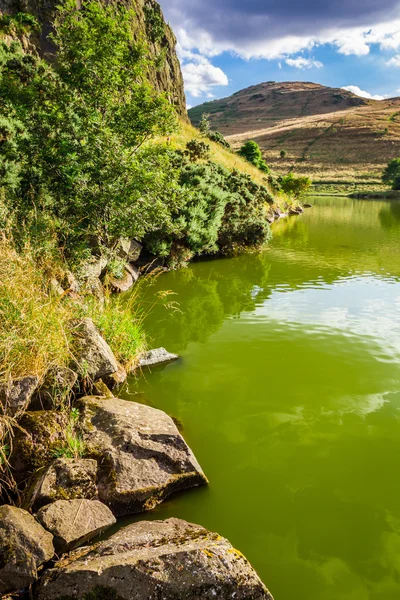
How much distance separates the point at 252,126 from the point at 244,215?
175 metres

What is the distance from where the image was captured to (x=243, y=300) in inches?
493

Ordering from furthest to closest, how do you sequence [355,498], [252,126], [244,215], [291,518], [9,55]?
[252,126] < [9,55] < [244,215] < [355,498] < [291,518]

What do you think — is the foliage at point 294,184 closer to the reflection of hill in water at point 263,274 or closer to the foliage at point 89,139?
the reflection of hill in water at point 263,274

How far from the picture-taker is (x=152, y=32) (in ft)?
144

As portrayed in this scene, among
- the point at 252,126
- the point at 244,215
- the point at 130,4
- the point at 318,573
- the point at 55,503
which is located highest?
the point at 252,126

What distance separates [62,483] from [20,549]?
800mm

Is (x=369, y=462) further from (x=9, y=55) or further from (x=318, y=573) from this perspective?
(x=9, y=55)

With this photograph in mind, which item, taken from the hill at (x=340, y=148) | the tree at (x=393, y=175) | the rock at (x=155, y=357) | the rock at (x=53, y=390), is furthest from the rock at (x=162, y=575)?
the hill at (x=340, y=148)

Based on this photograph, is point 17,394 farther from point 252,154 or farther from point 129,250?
point 252,154

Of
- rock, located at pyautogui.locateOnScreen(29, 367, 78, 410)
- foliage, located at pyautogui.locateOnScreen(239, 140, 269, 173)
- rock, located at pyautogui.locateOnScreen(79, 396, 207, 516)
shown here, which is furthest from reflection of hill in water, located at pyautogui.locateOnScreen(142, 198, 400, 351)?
foliage, located at pyautogui.locateOnScreen(239, 140, 269, 173)

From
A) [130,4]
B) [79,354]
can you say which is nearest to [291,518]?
[79,354]

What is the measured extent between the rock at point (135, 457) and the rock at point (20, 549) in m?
0.91

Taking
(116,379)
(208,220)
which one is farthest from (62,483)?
(208,220)

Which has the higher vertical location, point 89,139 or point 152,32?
point 152,32
